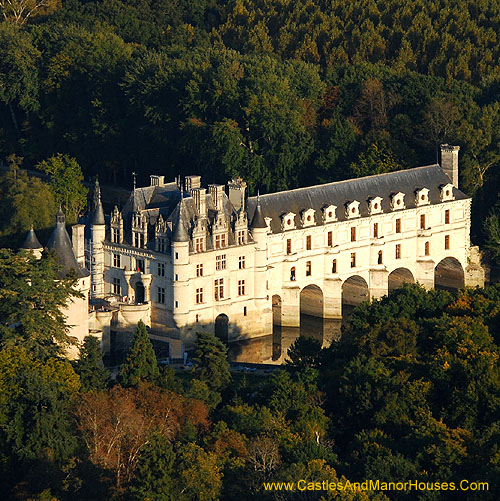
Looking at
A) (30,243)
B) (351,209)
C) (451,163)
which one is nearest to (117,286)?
(30,243)

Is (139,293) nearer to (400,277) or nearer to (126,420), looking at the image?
(400,277)

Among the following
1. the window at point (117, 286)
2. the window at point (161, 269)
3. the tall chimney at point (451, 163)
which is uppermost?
the tall chimney at point (451, 163)

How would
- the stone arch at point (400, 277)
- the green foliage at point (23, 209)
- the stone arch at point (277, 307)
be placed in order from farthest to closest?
the stone arch at point (400, 277) → the green foliage at point (23, 209) → the stone arch at point (277, 307)

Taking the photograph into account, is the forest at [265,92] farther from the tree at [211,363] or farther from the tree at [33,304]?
the tree at [33,304]

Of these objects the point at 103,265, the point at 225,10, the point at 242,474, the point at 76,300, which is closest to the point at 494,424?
the point at 242,474

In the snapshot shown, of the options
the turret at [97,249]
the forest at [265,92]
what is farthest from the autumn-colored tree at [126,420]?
Result: the forest at [265,92]
